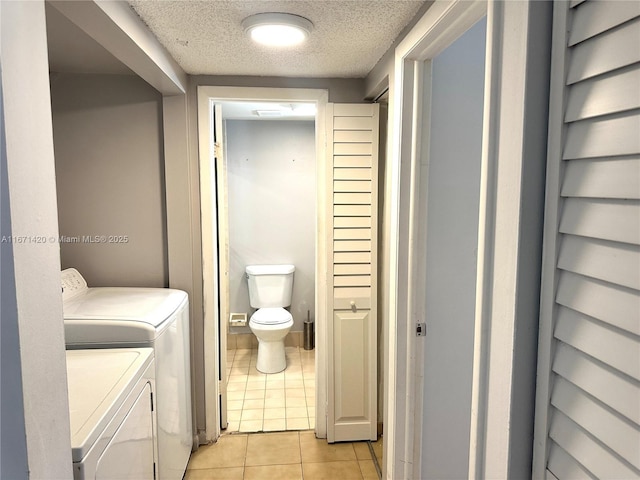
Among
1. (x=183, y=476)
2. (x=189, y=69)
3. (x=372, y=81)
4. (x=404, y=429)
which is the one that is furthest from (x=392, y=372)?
(x=189, y=69)

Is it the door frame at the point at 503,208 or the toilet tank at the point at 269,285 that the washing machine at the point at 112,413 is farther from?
the toilet tank at the point at 269,285

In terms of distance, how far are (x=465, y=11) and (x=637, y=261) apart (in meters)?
0.87

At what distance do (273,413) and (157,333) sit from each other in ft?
4.69

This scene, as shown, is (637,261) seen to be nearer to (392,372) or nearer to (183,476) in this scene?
(392,372)

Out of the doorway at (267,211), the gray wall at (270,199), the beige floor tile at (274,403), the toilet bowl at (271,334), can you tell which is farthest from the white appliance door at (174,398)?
the gray wall at (270,199)

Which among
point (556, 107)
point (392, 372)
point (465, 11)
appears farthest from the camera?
point (392, 372)

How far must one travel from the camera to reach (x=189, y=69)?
219 centimetres

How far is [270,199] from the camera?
12.6 ft

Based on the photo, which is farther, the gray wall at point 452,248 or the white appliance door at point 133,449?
the gray wall at point 452,248

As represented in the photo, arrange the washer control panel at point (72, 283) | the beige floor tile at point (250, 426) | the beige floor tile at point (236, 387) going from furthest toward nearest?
1. the beige floor tile at point (236, 387)
2. the beige floor tile at point (250, 426)
3. the washer control panel at point (72, 283)

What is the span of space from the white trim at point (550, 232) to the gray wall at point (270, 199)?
3101 mm

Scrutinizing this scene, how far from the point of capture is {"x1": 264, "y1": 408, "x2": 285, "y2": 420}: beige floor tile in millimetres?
2840

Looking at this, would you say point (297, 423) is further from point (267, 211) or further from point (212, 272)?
point (267, 211)

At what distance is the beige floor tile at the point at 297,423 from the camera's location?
107 inches
